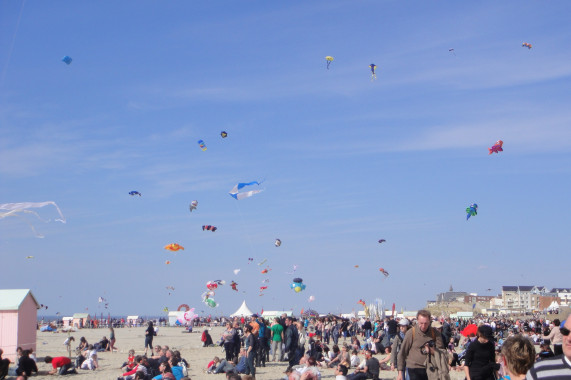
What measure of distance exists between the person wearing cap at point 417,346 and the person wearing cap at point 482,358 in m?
0.36

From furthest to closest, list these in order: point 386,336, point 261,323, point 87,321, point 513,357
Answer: point 87,321 < point 386,336 < point 261,323 < point 513,357

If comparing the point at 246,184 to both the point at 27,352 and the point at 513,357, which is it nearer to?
the point at 27,352

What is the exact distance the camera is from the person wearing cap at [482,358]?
22.1 feet

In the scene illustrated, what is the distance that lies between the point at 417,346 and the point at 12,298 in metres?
14.8

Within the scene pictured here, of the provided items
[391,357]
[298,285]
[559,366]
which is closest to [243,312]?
[298,285]

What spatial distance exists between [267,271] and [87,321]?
26.2m

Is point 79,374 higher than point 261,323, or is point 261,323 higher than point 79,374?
point 261,323

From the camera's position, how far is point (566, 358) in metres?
2.85

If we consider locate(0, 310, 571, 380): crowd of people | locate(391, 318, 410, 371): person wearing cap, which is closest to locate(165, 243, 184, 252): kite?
locate(0, 310, 571, 380): crowd of people

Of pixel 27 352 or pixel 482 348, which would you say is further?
pixel 27 352

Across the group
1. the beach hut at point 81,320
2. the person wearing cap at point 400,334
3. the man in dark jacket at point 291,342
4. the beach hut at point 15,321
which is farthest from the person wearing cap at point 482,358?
the beach hut at point 81,320

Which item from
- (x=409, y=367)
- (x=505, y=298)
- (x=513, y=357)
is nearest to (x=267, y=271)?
(x=409, y=367)

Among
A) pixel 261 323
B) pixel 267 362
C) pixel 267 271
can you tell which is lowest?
pixel 267 362

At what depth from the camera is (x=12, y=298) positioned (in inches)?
720
